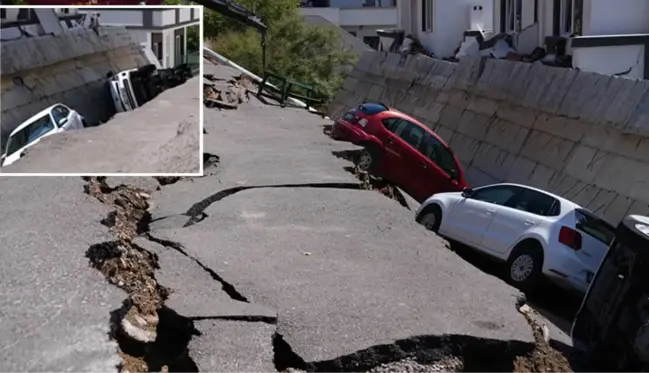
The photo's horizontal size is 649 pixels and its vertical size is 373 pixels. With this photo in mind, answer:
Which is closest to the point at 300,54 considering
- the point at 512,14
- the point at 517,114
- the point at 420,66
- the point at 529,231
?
the point at 420,66

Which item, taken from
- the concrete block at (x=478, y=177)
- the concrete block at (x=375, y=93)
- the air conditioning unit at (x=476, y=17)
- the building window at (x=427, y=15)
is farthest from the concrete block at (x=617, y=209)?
the building window at (x=427, y=15)

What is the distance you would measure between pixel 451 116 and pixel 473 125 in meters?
1.62

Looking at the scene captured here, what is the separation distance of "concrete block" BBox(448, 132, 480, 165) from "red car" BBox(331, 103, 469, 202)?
14.9 feet

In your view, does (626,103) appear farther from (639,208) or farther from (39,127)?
(39,127)

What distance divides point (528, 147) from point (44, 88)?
16.1 m

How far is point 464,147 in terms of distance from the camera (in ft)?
75.9

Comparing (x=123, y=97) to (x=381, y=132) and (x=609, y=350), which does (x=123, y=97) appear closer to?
(x=609, y=350)

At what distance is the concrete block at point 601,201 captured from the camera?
1566 cm

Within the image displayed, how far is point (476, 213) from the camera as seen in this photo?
14.0 meters

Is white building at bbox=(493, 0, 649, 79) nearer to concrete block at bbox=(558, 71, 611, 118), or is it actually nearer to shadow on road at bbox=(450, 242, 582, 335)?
concrete block at bbox=(558, 71, 611, 118)

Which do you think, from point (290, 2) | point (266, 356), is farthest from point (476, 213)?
point (290, 2)

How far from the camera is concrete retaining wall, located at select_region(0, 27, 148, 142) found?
4.59 metres

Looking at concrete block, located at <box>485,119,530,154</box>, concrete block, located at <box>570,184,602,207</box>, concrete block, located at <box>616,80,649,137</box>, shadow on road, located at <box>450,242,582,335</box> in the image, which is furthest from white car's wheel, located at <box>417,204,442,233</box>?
concrete block, located at <box>485,119,530,154</box>

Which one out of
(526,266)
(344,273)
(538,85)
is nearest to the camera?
(344,273)
